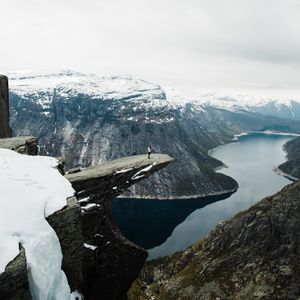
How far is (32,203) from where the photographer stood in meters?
24.2

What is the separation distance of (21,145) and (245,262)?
105 meters

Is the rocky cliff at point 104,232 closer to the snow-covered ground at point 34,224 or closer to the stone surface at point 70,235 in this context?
the stone surface at point 70,235

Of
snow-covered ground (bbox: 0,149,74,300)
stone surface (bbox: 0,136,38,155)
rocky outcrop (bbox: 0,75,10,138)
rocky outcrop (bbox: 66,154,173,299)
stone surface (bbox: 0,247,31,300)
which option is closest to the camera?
stone surface (bbox: 0,247,31,300)

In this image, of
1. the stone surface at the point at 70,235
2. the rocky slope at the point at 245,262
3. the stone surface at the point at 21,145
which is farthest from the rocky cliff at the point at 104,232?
the rocky slope at the point at 245,262

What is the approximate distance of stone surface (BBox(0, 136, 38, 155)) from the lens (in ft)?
114

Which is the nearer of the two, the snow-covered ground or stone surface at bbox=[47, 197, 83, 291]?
the snow-covered ground

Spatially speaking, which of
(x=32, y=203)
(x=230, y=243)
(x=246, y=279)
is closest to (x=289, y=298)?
(x=246, y=279)

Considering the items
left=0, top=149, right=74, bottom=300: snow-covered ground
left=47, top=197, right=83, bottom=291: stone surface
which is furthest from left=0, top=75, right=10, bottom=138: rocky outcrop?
left=47, top=197, right=83, bottom=291: stone surface

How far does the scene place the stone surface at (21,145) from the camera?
34719mm

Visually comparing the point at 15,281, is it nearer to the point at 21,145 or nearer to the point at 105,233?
the point at 105,233

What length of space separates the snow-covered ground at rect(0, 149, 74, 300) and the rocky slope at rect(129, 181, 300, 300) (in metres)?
84.3

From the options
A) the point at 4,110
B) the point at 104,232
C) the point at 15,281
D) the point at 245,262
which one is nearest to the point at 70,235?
the point at 15,281

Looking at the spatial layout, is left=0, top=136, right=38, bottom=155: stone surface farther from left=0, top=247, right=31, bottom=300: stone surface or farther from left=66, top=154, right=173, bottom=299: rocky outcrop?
left=0, top=247, right=31, bottom=300: stone surface

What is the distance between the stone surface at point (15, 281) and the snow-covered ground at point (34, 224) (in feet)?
1.08
